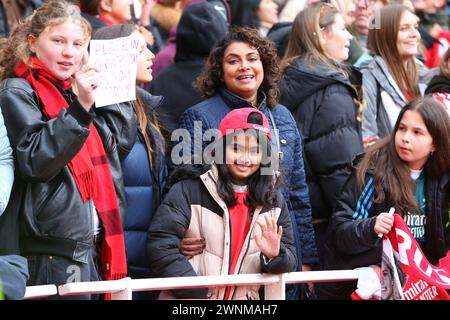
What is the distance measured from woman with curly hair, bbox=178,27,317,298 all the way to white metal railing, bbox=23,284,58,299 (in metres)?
1.82

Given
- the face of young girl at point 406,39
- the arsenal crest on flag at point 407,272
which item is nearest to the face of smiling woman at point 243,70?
the arsenal crest on flag at point 407,272

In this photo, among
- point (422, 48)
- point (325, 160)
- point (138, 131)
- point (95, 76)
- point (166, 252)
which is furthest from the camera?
point (422, 48)

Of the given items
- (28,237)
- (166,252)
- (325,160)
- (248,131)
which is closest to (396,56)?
(325,160)

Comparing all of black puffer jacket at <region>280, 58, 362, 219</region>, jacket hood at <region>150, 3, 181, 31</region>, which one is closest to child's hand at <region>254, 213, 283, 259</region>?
black puffer jacket at <region>280, 58, 362, 219</region>

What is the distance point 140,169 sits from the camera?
6.79 meters

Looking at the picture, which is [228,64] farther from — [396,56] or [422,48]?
[422,48]

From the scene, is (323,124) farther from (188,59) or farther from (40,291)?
(40,291)

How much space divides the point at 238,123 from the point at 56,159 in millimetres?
1334

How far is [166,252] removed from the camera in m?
6.27

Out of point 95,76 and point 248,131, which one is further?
point 248,131

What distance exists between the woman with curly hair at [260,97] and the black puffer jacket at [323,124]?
1.22 ft

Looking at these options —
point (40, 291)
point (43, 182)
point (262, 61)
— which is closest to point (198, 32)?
point (262, 61)

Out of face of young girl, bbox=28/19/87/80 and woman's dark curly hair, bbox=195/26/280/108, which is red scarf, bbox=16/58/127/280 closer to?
face of young girl, bbox=28/19/87/80

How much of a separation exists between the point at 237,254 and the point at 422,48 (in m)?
4.76
